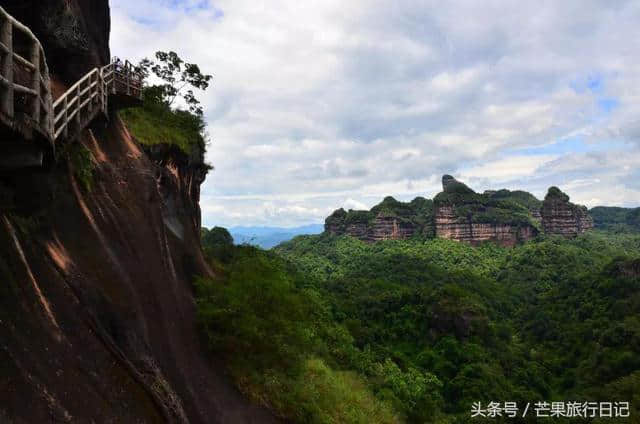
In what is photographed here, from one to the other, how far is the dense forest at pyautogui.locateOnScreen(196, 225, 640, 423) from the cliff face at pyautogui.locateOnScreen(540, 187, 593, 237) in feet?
25.5

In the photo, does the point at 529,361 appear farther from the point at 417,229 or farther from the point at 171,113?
the point at 417,229

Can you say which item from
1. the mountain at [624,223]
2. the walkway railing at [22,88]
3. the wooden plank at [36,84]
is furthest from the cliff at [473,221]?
the wooden plank at [36,84]

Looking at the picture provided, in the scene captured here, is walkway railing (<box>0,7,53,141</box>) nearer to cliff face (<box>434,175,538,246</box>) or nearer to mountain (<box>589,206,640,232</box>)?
cliff face (<box>434,175,538,246</box>)

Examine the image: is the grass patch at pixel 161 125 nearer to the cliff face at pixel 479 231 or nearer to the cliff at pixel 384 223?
the cliff face at pixel 479 231

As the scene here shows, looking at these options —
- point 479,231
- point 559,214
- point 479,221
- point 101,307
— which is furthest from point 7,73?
point 559,214

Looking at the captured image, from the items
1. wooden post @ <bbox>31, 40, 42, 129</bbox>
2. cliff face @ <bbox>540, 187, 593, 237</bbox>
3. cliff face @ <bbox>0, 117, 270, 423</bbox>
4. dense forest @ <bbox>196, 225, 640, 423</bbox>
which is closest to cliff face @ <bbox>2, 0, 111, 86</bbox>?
cliff face @ <bbox>0, 117, 270, 423</bbox>

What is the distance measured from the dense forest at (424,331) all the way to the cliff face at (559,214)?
7.78 meters

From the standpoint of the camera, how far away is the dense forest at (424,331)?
16484 mm

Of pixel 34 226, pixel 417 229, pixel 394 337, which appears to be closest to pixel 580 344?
pixel 394 337

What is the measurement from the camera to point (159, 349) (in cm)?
1216

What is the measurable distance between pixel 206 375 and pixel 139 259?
15.0ft

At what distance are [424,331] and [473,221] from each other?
78906mm

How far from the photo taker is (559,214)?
131 m

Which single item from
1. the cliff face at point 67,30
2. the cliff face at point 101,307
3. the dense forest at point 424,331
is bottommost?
the dense forest at point 424,331
